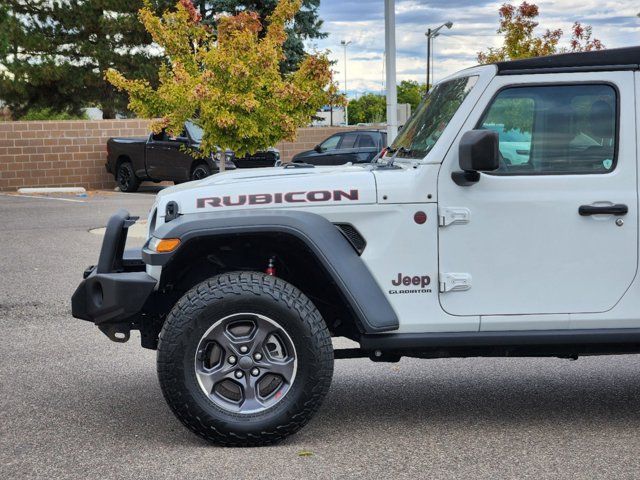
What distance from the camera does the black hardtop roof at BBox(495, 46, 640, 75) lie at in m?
5.35

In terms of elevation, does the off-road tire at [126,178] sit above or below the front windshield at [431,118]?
below

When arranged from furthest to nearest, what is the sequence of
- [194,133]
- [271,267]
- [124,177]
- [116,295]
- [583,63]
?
[124,177] → [194,133] → [271,267] → [583,63] → [116,295]

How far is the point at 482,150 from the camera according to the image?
5020 millimetres

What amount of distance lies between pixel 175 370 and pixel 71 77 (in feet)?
118

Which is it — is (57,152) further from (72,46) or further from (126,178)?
(72,46)

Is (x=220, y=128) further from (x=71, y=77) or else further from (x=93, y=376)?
(x=71, y=77)

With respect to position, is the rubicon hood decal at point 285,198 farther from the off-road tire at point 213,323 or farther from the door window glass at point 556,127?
the door window glass at point 556,127

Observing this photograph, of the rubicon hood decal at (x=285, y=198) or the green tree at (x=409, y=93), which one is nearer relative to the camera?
the rubicon hood decal at (x=285, y=198)

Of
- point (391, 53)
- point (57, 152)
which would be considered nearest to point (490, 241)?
point (391, 53)

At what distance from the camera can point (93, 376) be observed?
6.90 meters

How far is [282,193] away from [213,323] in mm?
745

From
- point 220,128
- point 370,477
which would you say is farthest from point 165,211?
point 220,128

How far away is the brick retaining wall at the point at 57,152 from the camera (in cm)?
2748

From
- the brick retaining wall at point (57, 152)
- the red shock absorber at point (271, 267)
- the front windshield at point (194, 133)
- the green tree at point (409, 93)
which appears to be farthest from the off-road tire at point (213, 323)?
the green tree at point (409, 93)
